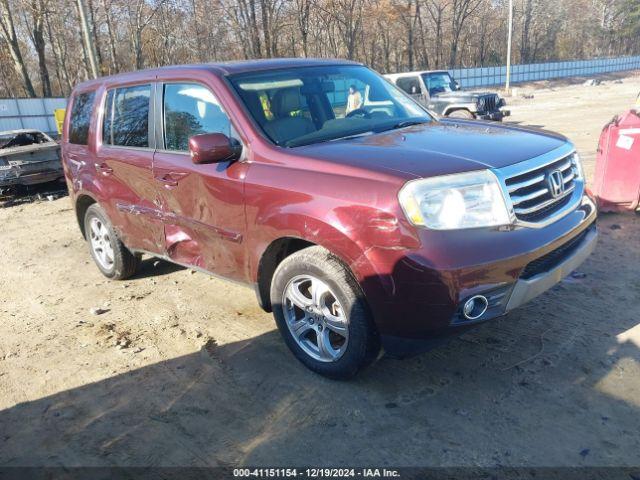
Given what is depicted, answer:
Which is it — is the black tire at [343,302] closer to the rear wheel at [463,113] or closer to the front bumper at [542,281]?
the front bumper at [542,281]

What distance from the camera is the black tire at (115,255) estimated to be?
5.16 meters

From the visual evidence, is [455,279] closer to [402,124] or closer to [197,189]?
[402,124]

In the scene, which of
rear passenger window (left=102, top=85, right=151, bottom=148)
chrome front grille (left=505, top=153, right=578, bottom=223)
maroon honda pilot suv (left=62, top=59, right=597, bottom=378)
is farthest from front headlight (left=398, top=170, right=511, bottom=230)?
rear passenger window (left=102, top=85, right=151, bottom=148)

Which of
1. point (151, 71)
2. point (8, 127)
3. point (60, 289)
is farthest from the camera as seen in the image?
point (8, 127)

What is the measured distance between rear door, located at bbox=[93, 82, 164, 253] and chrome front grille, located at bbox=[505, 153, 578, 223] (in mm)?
2767

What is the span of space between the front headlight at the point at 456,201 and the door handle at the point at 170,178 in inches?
75.5

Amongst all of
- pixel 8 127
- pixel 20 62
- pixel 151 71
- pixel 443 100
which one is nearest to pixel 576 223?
pixel 151 71

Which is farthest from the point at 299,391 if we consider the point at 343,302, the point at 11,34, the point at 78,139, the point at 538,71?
the point at 538,71

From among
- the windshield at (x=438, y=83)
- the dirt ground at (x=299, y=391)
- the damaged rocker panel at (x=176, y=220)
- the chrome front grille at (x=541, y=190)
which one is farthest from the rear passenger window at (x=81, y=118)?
the windshield at (x=438, y=83)

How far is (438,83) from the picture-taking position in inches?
613

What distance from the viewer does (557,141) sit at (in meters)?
3.50

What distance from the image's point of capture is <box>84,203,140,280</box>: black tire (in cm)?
516

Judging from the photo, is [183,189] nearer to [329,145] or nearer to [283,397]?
[329,145]

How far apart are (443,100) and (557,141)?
1208cm
